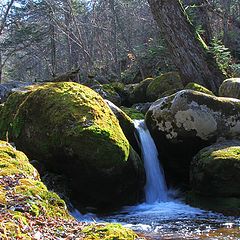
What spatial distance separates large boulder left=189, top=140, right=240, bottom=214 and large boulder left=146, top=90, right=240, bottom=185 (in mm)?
922

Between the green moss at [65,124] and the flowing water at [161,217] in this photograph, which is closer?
the flowing water at [161,217]

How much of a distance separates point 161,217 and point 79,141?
2032 millimetres

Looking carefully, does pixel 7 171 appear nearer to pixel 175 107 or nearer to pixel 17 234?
pixel 17 234

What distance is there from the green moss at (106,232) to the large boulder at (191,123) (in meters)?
6.79

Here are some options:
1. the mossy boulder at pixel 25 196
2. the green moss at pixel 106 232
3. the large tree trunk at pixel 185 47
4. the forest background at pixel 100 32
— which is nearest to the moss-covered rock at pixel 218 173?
the mossy boulder at pixel 25 196

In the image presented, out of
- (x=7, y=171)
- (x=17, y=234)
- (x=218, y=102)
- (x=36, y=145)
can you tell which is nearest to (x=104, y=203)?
(x=36, y=145)

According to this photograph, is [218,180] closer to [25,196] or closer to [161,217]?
[161,217]

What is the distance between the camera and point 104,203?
8.59 m

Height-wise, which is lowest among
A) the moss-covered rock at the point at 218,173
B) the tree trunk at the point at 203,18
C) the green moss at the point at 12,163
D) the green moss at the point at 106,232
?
the moss-covered rock at the point at 218,173

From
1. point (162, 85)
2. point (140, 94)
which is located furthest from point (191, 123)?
point (140, 94)

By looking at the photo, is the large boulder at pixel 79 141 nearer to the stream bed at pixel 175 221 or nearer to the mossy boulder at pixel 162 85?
the stream bed at pixel 175 221

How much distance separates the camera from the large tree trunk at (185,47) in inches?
590

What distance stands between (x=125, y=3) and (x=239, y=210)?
25269 millimetres

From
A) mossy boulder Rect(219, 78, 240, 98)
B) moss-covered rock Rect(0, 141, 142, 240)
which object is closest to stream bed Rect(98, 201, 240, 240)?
moss-covered rock Rect(0, 141, 142, 240)
